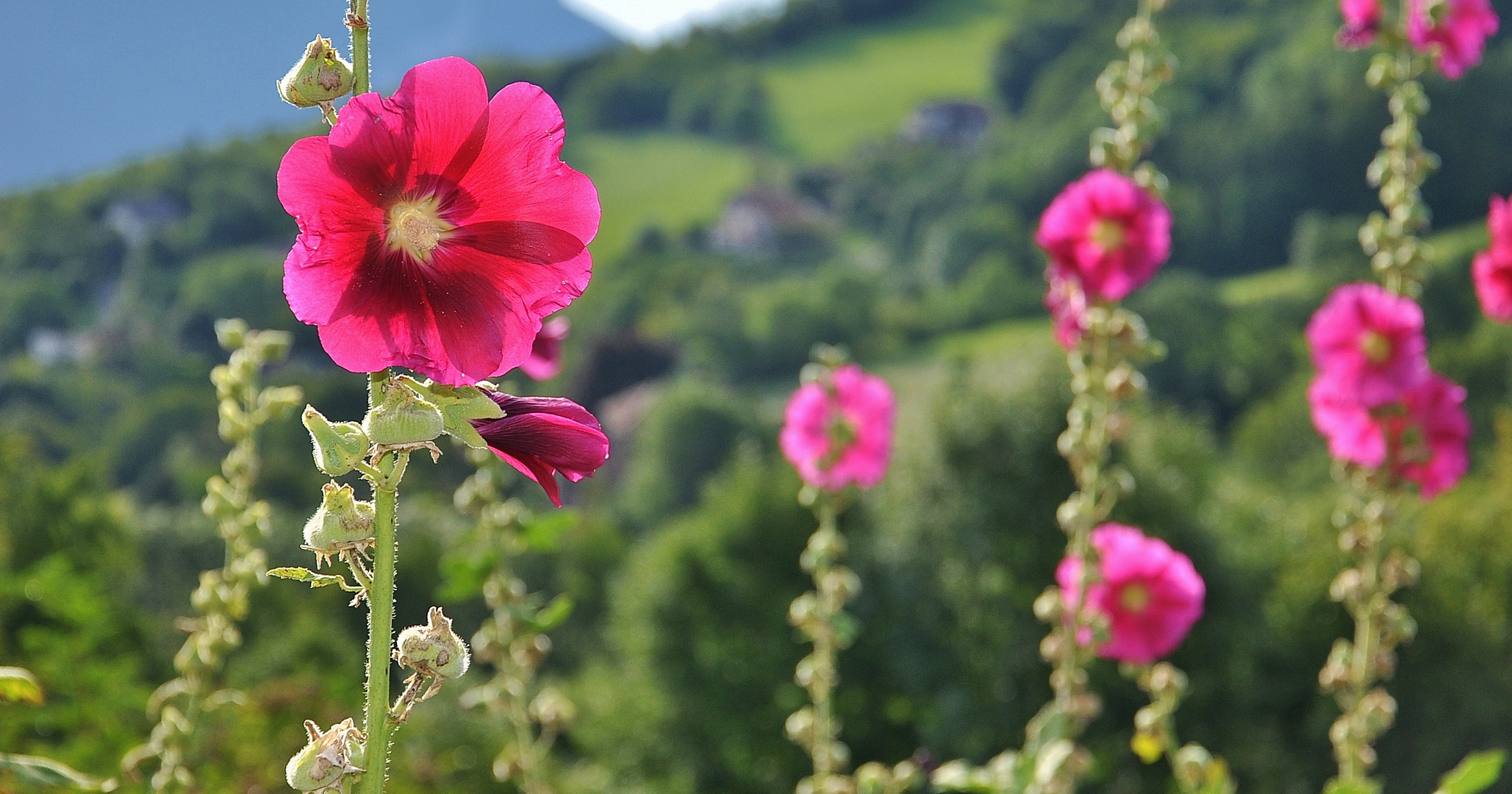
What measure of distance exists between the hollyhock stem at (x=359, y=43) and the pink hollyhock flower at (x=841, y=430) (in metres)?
2.36

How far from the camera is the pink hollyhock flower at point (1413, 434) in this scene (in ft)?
8.87

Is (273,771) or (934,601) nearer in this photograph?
(273,771)

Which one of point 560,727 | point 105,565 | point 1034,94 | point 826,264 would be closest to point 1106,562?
point 560,727

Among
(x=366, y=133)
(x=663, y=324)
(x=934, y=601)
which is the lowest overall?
(x=366, y=133)

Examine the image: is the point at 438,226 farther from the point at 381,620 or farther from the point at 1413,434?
the point at 1413,434

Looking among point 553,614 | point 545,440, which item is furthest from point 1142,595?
point 545,440

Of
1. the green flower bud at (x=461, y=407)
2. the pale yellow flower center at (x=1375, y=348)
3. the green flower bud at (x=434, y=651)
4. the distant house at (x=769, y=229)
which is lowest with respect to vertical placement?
the green flower bud at (x=434, y=651)

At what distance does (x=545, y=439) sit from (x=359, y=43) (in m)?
0.34

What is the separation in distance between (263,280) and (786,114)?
135ft

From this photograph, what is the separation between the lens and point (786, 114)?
291ft

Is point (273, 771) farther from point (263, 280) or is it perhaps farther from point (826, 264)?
point (826, 264)

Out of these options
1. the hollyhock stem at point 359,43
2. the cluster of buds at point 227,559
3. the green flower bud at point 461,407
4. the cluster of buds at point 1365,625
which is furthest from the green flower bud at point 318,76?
the cluster of buds at point 1365,625

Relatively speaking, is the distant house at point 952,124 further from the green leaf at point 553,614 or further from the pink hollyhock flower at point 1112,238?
the green leaf at point 553,614

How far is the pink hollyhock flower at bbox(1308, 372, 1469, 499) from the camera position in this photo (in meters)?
2.70
